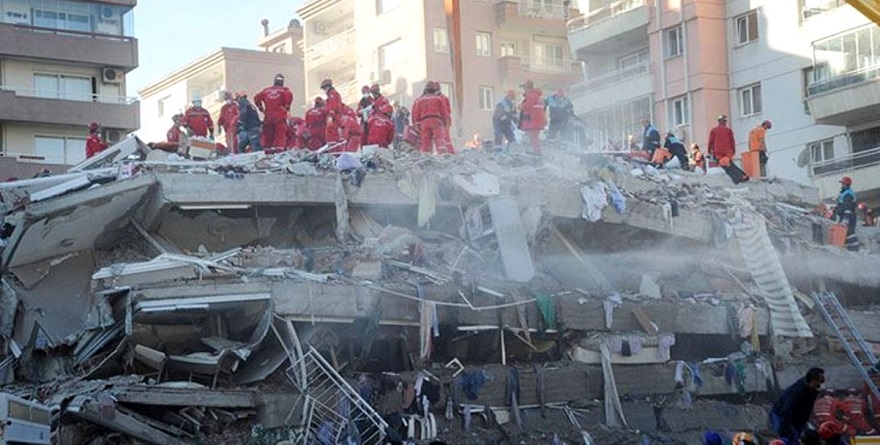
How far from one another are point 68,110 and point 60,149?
126 centimetres

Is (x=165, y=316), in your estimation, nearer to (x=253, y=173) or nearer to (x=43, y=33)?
(x=253, y=173)

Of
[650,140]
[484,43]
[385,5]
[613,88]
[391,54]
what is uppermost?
[385,5]

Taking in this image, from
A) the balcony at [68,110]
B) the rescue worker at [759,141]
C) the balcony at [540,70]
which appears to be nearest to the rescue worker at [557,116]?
the rescue worker at [759,141]

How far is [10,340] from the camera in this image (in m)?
22.3

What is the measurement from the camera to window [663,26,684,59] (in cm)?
4625

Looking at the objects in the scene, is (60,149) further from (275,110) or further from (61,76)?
(275,110)

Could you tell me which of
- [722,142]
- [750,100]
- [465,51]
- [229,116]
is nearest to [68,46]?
[465,51]

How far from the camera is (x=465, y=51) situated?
52969 mm

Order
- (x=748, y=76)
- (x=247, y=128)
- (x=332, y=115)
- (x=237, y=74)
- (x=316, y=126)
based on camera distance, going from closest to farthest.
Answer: (x=247, y=128) → (x=332, y=115) → (x=316, y=126) → (x=748, y=76) → (x=237, y=74)

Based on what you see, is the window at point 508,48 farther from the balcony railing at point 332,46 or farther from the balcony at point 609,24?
the balcony railing at point 332,46

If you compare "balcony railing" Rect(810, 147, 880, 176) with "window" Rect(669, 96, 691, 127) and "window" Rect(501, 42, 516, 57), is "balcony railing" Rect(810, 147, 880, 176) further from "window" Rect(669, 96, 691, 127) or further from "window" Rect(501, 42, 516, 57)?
"window" Rect(501, 42, 516, 57)

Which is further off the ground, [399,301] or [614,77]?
[614,77]

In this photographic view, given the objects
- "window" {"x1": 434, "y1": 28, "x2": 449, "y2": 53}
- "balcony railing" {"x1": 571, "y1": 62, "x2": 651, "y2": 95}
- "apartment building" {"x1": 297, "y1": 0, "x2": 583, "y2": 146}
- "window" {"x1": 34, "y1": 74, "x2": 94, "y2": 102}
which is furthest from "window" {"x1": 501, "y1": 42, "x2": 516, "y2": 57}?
"window" {"x1": 34, "y1": 74, "x2": 94, "y2": 102}

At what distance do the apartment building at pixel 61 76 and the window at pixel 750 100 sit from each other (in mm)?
19540
